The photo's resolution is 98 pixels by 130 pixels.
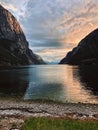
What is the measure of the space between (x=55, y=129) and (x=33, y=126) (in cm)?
190

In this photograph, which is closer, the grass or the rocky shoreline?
the grass

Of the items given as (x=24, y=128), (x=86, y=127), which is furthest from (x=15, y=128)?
(x=86, y=127)

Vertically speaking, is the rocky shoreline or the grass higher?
the grass

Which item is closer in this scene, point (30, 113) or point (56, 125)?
point (56, 125)

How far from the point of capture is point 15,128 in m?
21.0

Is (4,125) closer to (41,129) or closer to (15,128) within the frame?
(15,128)

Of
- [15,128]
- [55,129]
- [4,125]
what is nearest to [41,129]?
[55,129]

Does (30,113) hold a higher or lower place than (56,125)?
lower

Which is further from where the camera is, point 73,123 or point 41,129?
point 73,123

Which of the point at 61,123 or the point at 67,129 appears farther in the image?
the point at 61,123

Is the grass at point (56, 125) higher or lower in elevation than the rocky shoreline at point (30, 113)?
higher

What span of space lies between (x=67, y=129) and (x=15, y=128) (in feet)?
12.7

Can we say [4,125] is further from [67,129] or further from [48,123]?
[67,129]

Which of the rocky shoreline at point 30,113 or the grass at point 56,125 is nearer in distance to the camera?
the grass at point 56,125
